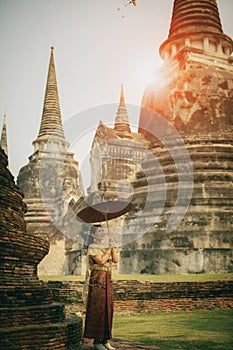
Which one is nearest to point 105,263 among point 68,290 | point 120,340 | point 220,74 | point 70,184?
point 120,340

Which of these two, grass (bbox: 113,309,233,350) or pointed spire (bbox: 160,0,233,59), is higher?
pointed spire (bbox: 160,0,233,59)

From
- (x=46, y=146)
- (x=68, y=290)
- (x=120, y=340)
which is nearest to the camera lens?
(x=120, y=340)

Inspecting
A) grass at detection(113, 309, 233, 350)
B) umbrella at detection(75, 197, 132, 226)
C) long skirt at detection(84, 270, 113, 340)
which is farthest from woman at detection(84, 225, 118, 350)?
grass at detection(113, 309, 233, 350)

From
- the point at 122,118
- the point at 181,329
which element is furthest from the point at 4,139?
the point at 181,329

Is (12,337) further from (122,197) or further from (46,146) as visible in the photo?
(46,146)

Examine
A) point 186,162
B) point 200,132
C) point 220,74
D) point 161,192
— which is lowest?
point 161,192

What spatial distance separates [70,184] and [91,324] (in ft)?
72.7

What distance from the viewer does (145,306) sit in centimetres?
1010

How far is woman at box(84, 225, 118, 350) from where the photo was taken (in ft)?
17.6

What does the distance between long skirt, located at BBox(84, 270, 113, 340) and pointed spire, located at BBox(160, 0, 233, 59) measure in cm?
1538

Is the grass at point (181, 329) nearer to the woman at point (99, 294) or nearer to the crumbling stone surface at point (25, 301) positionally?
the woman at point (99, 294)

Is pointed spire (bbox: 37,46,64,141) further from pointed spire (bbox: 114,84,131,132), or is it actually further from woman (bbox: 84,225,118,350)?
woman (bbox: 84,225,118,350)

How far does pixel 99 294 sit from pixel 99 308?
0.17m

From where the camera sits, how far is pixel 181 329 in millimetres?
7441
